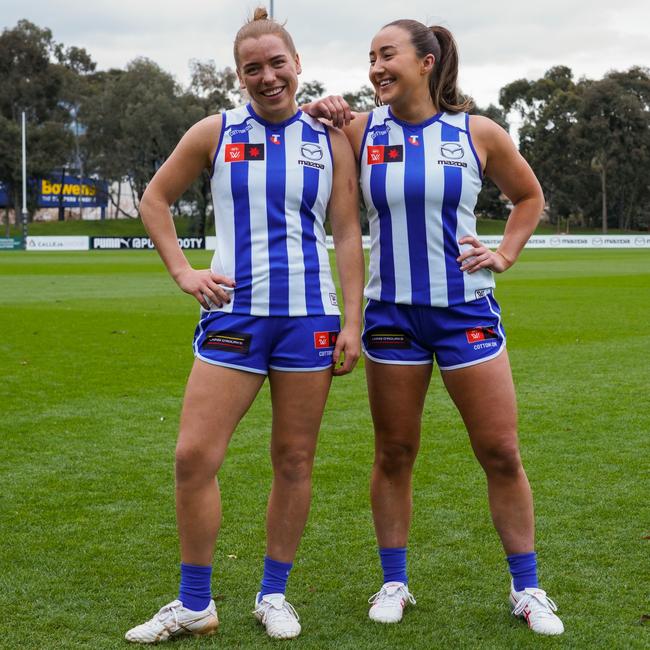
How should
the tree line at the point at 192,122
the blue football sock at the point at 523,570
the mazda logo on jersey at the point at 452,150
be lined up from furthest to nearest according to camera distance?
the tree line at the point at 192,122 < the blue football sock at the point at 523,570 < the mazda logo on jersey at the point at 452,150

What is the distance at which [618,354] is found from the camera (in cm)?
1122

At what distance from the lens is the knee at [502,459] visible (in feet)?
12.7

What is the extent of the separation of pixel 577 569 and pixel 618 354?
23.5 feet

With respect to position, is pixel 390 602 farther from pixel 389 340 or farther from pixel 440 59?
pixel 440 59

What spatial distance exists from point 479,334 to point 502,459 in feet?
1.63

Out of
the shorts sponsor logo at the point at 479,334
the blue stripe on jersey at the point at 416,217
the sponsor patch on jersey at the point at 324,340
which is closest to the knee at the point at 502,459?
the shorts sponsor logo at the point at 479,334

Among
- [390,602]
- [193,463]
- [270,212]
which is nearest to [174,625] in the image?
[193,463]

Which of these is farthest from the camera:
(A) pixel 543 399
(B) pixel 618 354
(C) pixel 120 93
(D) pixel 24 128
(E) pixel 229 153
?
(C) pixel 120 93

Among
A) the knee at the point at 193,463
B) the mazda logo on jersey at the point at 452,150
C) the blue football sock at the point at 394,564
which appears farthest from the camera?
the blue football sock at the point at 394,564

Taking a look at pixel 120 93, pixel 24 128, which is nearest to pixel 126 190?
pixel 120 93

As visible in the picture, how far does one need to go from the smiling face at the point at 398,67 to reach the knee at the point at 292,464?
1.39 meters

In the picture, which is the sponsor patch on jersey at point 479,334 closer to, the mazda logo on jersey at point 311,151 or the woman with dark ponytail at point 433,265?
the woman with dark ponytail at point 433,265

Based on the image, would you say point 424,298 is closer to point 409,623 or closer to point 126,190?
point 409,623

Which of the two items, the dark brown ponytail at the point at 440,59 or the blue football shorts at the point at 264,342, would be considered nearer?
the blue football shorts at the point at 264,342
